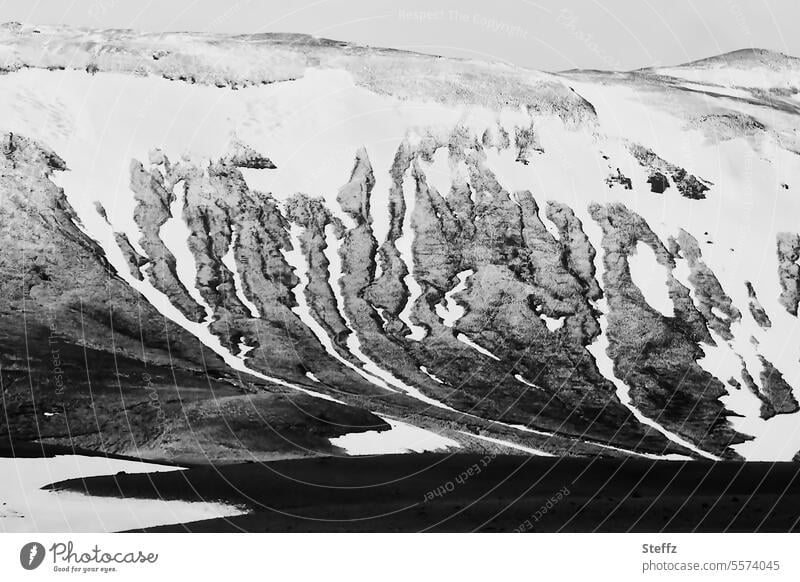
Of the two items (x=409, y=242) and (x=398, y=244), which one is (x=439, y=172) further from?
(x=398, y=244)

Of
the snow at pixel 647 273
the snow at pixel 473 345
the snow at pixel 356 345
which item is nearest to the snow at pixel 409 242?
the snow at pixel 356 345

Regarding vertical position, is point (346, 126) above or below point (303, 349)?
above

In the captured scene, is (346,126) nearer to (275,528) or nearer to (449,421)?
(449,421)

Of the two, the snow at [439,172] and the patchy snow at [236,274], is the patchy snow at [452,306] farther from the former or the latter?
the patchy snow at [236,274]
